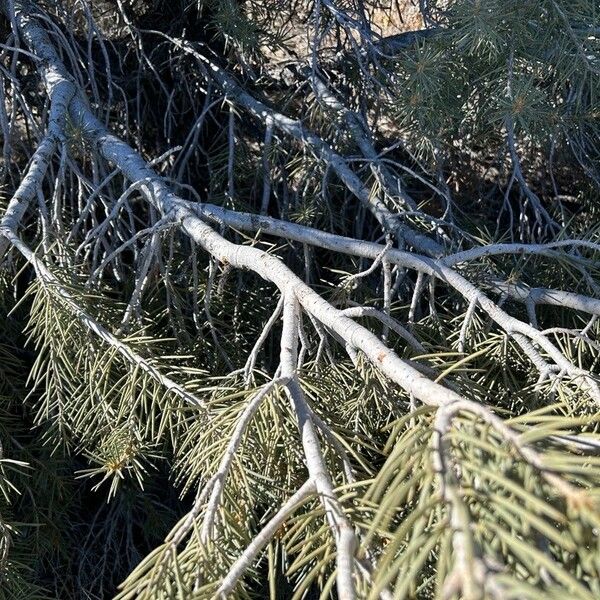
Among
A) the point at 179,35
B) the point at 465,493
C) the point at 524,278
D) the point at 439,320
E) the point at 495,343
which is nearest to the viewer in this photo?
the point at 465,493

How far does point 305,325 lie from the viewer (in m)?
1.35

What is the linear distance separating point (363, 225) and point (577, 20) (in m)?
0.71

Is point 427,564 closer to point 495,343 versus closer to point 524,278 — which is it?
point 495,343

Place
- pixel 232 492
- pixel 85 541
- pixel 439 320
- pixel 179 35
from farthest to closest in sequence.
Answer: pixel 179 35 < pixel 85 541 < pixel 439 320 < pixel 232 492

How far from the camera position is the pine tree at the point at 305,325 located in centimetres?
59

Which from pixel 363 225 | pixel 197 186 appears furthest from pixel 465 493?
pixel 197 186

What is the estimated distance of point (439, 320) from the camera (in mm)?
1313

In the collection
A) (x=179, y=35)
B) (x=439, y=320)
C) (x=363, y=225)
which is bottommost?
(x=439, y=320)

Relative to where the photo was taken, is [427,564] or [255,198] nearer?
[427,564]

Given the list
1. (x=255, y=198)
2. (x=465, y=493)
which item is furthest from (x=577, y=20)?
(x=465, y=493)

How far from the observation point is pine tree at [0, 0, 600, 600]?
59cm

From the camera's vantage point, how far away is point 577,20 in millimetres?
1347

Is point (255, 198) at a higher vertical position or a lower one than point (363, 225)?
higher

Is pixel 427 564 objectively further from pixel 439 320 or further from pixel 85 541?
pixel 85 541
